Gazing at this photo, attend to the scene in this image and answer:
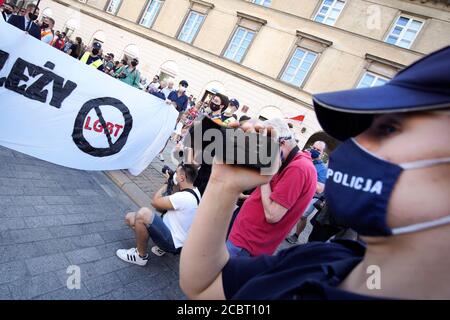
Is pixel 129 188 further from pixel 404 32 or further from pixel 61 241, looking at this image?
pixel 404 32

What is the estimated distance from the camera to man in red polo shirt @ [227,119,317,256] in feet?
6.68

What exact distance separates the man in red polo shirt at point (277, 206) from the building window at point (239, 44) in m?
16.3

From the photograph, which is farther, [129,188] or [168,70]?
[168,70]

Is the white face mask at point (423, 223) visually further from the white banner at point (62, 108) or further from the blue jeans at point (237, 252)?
the white banner at point (62, 108)

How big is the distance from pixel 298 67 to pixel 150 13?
12.7m

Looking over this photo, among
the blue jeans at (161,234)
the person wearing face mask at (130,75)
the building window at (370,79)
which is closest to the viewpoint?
the blue jeans at (161,234)

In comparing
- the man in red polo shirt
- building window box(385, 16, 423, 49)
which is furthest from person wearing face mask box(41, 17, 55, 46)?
building window box(385, 16, 423, 49)

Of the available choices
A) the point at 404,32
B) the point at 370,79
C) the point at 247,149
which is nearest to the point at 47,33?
the point at 247,149

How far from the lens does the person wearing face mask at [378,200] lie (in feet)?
2.24

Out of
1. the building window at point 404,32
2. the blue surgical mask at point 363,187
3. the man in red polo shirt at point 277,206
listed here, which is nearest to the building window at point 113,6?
the building window at point 404,32

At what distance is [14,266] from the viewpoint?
219 centimetres

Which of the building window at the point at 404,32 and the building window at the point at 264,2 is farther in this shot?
the building window at the point at 264,2

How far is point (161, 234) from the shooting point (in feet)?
9.36
